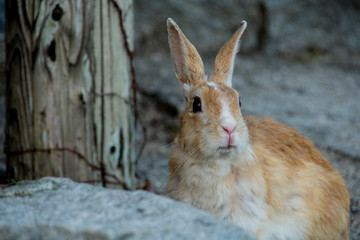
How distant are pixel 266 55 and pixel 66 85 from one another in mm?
4721

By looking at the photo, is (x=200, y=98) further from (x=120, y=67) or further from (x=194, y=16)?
(x=194, y=16)

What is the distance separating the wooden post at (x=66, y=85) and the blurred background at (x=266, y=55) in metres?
1.93

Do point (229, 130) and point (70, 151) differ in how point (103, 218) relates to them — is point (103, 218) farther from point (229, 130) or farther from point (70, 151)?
point (70, 151)

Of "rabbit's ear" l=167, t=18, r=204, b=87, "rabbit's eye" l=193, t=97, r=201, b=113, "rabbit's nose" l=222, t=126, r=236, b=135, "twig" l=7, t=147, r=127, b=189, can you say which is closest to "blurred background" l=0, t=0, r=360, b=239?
"twig" l=7, t=147, r=127, b=189

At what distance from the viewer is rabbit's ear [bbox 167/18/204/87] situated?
11.7ft

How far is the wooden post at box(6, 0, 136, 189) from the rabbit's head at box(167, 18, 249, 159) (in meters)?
0.57

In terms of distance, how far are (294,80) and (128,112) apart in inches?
145

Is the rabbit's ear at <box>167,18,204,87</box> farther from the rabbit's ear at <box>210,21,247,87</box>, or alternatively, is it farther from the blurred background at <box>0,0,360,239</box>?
the blurred background at <box>0,0,360,239</box>

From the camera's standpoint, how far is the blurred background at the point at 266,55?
630cm

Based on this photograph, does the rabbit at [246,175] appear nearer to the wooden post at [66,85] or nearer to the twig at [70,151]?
the wooden post at [66,85]

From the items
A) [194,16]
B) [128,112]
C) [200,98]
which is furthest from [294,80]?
[200,98]

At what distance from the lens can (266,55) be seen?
7.93 metres

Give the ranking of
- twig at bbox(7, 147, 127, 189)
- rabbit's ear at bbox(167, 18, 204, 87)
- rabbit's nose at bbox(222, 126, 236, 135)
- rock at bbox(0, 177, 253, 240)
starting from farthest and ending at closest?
twig at bbox(7, 147, 127, 189), rabbit's ear at bbox(167, 18, 204, 87), rabbit's nose at bbox(222, 126, 236, 135), rock at bbox(0, 177, 253, 240)

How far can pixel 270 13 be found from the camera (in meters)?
7.77
